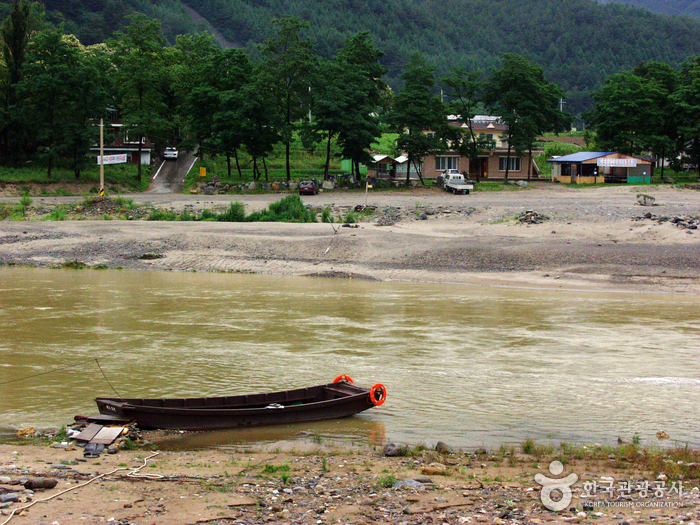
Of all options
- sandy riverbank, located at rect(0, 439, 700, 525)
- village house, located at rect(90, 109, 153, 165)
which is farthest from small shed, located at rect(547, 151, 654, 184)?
sandy riverbank, located at rect(0, 439, 700, 525)

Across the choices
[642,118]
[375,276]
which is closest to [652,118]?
[642,118]

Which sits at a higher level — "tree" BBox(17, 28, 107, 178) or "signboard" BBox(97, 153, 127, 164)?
"tree" BBox(17, 28, 107, 178)

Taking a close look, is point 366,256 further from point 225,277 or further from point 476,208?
point 476,208

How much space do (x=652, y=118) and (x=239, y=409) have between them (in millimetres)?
74522

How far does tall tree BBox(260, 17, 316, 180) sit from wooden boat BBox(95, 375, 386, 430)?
168 ft

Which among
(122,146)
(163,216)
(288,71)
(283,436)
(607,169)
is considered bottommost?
(283,436)

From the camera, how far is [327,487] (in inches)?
340

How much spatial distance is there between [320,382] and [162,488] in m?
6.15

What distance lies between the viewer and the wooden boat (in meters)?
11.1

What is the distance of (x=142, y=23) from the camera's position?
81.6m

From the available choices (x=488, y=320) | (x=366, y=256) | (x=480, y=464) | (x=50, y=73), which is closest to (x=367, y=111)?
(x=50, y=73)

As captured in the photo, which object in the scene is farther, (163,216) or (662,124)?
(662,124)

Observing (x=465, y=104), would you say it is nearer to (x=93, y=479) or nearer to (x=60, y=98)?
(x=60, y=98)

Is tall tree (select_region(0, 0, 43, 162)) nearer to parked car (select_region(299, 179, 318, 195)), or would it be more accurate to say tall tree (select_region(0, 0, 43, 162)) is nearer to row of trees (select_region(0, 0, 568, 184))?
row of trees (select_region(0, 0, 568, 184))
